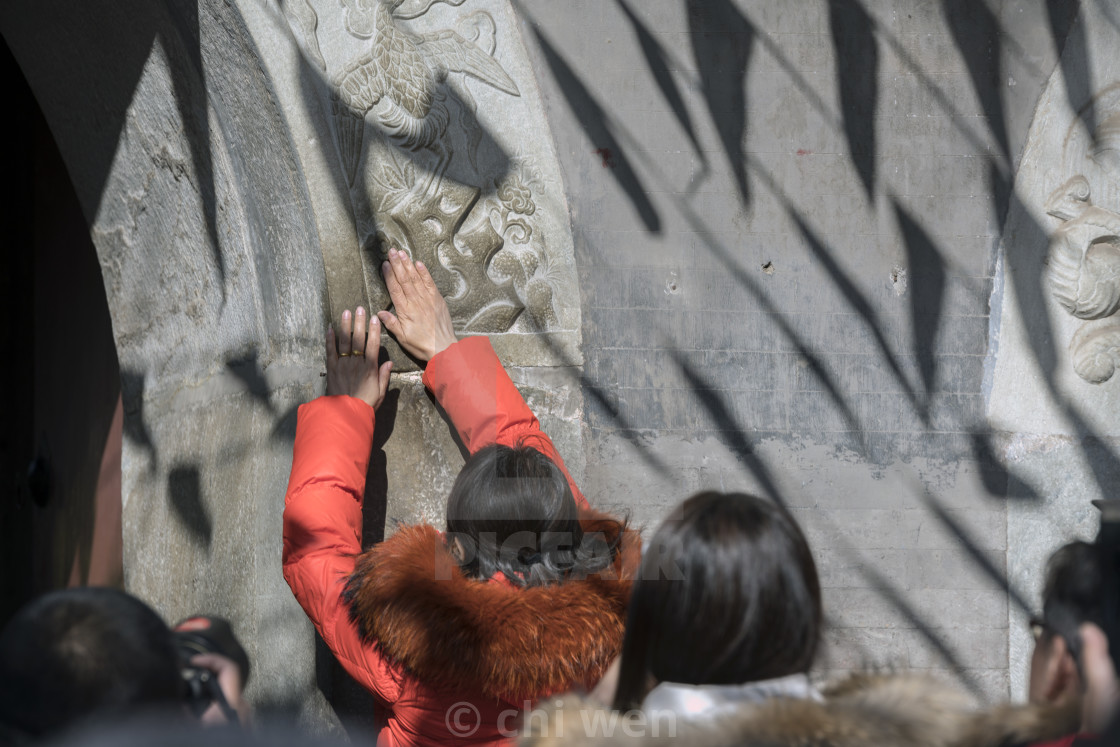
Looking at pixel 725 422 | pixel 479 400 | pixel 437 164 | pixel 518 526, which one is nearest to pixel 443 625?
pixel 518 526

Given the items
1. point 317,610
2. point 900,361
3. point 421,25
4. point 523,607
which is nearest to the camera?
point 523,607

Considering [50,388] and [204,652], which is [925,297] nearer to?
[204,652]

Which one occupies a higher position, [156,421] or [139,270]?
[139,270]

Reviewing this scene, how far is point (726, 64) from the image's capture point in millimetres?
2400

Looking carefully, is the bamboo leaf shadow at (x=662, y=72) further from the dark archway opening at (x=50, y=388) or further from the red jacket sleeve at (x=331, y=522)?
the dark archway opening at (x=50, y=388)

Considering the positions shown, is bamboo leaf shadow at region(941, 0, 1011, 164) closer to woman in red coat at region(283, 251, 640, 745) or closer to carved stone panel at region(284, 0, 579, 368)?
carved stone panel at region(284, 0, 579, 368)

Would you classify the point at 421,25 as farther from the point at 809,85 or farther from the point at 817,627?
the point at 817,627

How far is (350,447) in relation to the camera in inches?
83.0

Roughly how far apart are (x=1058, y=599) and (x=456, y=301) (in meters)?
1.62

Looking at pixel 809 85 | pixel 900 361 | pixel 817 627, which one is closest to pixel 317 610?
pixel 817 627

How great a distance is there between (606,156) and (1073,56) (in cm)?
139

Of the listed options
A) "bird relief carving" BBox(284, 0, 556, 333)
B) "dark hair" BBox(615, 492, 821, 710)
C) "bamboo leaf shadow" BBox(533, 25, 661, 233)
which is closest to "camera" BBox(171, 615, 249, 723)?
"dark hair" BBox(615, 492, 821, 710)

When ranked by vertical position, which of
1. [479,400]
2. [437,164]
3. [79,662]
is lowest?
[79,662]

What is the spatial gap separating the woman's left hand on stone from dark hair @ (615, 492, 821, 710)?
1.35 m
